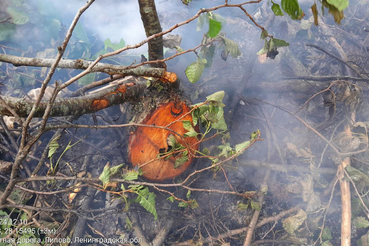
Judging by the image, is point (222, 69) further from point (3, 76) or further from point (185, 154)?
point (3, 76)

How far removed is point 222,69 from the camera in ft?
13.4

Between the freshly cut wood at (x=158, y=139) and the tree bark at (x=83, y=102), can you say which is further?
the freshly cut wood at (x=158, y=139)

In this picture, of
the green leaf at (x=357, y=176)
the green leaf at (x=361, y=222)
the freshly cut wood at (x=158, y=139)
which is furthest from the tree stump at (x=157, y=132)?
the green leaf at (x=361, y=222)

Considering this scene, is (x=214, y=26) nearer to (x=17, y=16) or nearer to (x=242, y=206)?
(x=242, y=206)

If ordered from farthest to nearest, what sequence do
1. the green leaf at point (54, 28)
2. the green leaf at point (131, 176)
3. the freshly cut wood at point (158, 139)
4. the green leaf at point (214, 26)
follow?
1. the green leaf at point (54, 28)
2. the freshly cut wood at point (158, 139)
3. the green leaf at point (131, 176)
4. the green leaf at point (214, 26)

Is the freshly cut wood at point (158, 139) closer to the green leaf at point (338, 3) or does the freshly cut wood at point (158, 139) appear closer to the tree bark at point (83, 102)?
the tree bark at point (83, 102)

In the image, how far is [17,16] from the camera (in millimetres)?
3838

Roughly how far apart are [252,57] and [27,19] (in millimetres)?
3762

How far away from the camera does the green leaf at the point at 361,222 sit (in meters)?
2.64

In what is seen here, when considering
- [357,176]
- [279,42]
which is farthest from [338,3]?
[357,176]

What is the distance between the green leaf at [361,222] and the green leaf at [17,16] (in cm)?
557

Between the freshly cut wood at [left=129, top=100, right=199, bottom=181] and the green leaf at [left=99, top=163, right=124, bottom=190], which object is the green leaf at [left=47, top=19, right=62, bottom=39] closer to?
the freshly cut wood at [left=129, top=100, right=199, bottom=181]

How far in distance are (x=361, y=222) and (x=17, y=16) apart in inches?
225

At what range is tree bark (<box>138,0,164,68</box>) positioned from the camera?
213 centimetres
